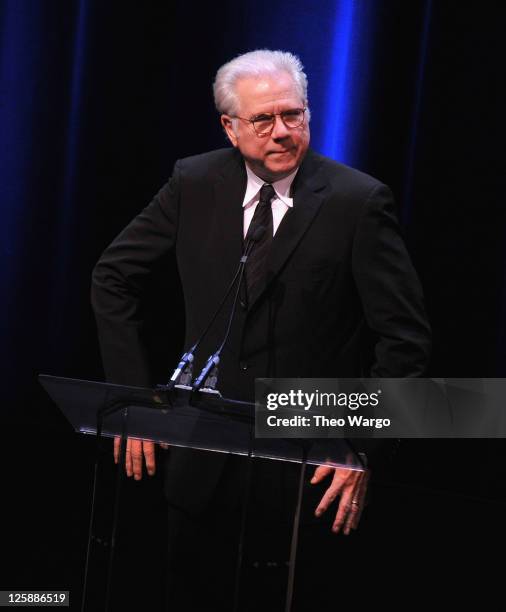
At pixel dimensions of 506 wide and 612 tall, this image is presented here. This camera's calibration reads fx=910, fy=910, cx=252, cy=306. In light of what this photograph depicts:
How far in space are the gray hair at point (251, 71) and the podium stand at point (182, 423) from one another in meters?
0.74

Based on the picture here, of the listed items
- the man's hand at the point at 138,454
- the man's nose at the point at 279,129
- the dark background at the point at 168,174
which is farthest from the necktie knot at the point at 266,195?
the dark background at the point at 168,174

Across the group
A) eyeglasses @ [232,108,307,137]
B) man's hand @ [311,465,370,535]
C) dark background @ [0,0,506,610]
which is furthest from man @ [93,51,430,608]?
dark background @ [0,0,506,610]

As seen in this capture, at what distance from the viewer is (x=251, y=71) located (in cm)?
195

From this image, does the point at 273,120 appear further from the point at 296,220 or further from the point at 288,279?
the point at 288,279

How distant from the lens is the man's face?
1.92m

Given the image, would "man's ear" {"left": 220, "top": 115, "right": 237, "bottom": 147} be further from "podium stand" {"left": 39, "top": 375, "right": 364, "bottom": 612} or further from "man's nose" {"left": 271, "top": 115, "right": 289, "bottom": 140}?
"podium stand" {"left": 39, "top": 375, "right": 364, "bottom": 612}

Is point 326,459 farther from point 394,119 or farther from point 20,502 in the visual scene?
point 20,502

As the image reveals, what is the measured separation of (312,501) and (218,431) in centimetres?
58

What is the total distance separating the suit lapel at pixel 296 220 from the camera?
192 centimetres

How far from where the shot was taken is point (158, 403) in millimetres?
1518

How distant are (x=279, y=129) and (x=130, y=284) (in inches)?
19.8

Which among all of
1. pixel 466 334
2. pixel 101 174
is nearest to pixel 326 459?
pixel 466 334

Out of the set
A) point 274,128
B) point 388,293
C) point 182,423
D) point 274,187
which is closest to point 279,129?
point 274,128

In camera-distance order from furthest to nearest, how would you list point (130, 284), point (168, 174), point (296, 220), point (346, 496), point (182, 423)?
point (168, 174)
point (130, 284)
point (296, 220)
point (346, 496)
point (182, 423)
